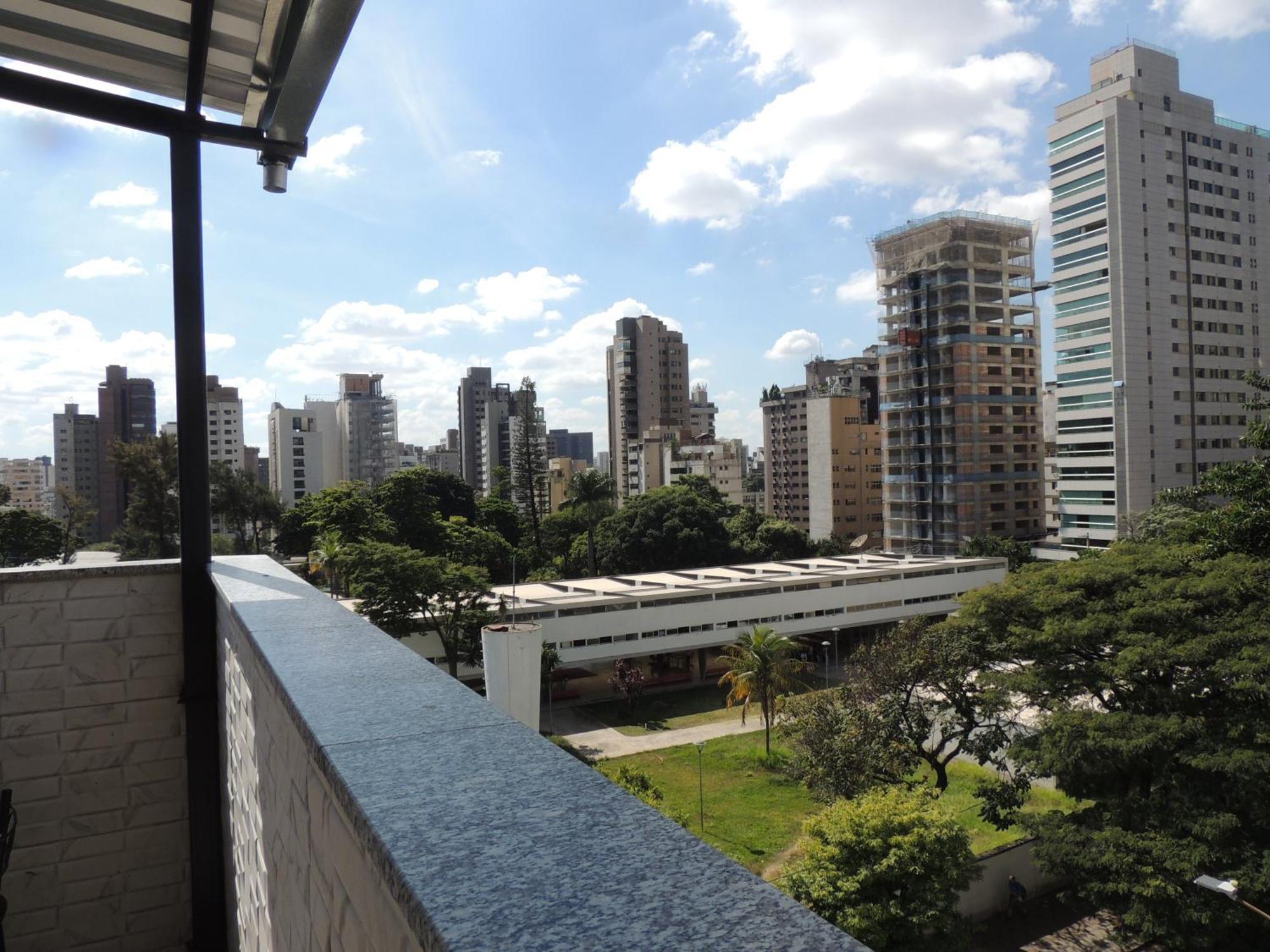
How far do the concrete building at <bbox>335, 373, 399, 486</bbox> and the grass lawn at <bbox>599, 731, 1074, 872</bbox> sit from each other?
151 ft

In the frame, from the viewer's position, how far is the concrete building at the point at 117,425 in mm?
5324

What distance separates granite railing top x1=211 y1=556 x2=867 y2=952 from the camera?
0.59m

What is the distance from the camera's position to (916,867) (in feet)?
25.8

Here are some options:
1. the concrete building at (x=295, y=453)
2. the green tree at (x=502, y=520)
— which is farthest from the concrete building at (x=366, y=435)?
the green tree at (x=502, y=520)

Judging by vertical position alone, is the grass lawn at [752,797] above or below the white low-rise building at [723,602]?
below

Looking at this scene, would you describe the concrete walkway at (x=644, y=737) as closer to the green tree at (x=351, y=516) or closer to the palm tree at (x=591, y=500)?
the green tree at (x=351, y=516)

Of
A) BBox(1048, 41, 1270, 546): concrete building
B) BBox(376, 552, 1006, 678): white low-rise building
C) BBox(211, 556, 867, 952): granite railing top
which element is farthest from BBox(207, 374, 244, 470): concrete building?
BBox(211, 556, 867, 952): granite railing top

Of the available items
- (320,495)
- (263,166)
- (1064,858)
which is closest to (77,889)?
(263,166)

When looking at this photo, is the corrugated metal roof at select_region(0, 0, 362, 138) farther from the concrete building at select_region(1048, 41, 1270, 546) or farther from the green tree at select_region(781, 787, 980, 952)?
the concrete building at select_region(1048, 41, 1270, 546)

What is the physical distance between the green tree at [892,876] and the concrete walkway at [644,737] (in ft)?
21.2

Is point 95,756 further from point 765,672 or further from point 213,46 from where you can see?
point 765,672

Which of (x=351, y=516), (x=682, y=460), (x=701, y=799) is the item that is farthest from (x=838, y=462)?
(x=701, y=799)

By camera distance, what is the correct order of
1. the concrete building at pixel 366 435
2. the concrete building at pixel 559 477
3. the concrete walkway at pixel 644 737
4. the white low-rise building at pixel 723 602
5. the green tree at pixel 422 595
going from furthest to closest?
the concrete building at pixel 366 435
the concrete building at pixel 559 477
the white low-rise building at pixel 723 602
the green tree at pixel 422 595
the concrete walkway at pixel 644 737

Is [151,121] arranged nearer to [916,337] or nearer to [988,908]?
[988,908]
